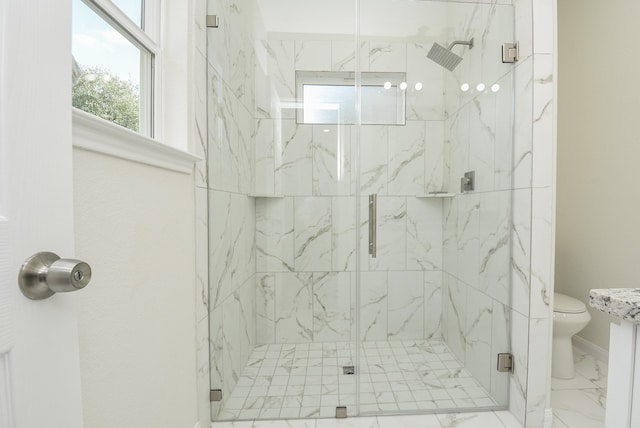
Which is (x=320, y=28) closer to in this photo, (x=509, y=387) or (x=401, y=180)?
(x=401, y=180)

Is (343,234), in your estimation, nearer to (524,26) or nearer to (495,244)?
(495,244)

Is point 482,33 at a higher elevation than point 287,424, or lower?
higher

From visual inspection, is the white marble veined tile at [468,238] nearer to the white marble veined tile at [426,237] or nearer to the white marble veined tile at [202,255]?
the white marble veined tile at [426,237]

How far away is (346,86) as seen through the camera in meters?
1.87

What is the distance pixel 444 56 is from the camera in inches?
75.8

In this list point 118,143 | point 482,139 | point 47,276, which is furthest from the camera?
point 482,139

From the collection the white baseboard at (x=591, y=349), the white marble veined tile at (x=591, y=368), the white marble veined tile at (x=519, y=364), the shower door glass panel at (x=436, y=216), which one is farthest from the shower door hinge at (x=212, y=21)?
the white baseboard at (x=591, y=349)

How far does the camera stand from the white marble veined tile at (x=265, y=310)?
6.56 feet

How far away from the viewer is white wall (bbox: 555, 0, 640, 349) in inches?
77.4

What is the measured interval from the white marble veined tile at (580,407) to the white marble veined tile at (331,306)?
1.13 metres

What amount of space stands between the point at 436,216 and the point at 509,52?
95 centimetres

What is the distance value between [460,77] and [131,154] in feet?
5.97

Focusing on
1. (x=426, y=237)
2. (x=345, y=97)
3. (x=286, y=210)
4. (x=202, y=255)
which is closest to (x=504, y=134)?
(x=426, y=237)

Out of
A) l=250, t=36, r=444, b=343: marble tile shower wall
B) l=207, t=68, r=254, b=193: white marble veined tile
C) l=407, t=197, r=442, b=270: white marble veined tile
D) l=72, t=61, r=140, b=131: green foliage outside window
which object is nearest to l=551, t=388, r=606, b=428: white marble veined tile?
l=250, t=36, r=444, b=343: marble tile shower wall
